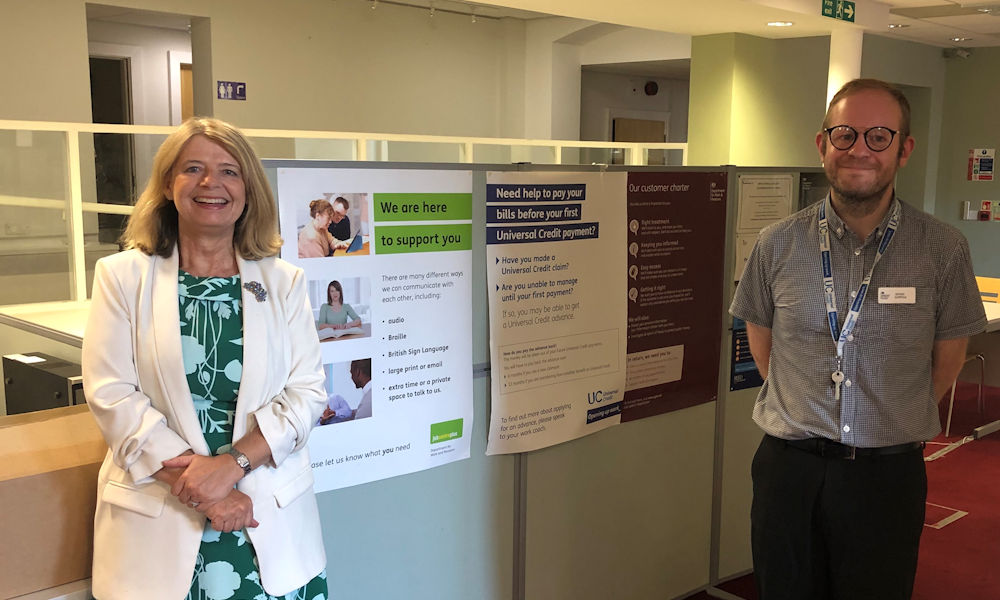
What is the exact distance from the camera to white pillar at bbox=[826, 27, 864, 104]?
6.84 m

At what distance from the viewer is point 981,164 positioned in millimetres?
9250

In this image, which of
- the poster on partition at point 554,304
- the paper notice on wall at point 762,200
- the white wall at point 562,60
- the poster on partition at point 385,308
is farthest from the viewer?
the white wall at point 562,60

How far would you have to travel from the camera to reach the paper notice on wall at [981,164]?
9203 millimetres

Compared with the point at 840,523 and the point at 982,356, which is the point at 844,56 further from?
the point at 840,523

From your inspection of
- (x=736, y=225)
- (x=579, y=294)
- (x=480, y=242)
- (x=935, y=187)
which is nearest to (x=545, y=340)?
(x=579, y=294)

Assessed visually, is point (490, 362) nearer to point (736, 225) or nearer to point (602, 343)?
point (602, 343)

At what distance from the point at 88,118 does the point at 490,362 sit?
23.2ft

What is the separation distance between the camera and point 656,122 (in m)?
13.5

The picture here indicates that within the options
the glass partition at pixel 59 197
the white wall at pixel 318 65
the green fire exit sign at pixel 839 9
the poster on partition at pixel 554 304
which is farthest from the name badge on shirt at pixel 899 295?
the white wall at pixel 318 65

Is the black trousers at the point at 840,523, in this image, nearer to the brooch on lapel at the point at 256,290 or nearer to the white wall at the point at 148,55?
the brooch on lapel at the point at 256,290

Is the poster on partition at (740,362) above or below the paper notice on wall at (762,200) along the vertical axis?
below

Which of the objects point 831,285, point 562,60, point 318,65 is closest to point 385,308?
point 831,285

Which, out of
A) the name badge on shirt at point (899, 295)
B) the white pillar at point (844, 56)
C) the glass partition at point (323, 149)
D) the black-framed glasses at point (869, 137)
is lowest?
the name badge on shirt at point (899, 295)

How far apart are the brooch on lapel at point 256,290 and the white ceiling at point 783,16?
12.0ft
